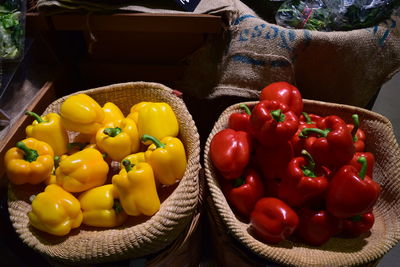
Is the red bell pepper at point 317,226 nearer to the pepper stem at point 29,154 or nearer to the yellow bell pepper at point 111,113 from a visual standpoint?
the yellow bell pepper at point 111,113

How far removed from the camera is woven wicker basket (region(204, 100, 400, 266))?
1.07 m

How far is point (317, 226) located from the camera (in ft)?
3.72

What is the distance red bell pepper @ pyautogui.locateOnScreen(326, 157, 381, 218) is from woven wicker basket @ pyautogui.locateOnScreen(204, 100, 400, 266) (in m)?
0.12

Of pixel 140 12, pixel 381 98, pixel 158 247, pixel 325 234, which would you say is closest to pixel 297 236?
pixel 325 234

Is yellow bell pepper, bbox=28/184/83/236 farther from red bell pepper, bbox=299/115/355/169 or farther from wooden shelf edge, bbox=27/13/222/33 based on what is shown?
red bell pepper, bbox=299/115/355/169

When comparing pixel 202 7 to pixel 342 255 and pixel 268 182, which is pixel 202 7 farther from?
pixel 342 255

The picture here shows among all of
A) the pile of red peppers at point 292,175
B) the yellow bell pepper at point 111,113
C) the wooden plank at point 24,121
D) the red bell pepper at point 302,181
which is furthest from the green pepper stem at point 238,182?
the wooden plank at point 24,121

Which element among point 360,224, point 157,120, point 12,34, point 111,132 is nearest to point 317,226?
point 360,224

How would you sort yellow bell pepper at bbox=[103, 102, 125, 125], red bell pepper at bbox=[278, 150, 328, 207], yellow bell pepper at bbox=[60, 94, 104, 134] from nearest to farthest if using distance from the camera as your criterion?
red bell pepper at bbox=[278, 150, 328, 207], yellow bell pepper at bbox=[60, 94, 104, 134], yellow bell pepper at bbox=[103, 102, 125, 125]

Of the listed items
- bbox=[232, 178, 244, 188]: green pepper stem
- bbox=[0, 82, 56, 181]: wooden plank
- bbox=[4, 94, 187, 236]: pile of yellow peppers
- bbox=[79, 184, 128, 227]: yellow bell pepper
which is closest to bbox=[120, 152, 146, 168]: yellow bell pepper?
bbox=[4, 94, 187, 236]: pile of yellow peppers

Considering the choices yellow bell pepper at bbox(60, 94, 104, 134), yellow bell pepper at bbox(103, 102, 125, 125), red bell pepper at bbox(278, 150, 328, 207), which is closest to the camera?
red bell pepper at bbox(278, 150, 328, 207)

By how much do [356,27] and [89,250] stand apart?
133cm

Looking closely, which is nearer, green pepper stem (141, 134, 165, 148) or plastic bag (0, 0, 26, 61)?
green pepper stem (141, 134, 165, 148)

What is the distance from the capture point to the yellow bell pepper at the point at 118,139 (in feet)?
3.90
